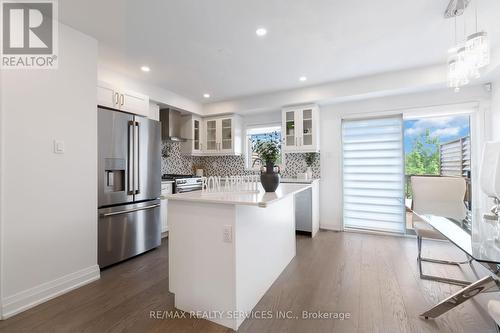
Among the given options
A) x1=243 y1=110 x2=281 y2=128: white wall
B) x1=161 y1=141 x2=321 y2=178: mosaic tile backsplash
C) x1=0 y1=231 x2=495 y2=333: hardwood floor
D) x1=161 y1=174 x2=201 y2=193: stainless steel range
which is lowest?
x1=0 y1=231 x2=495 y2=333: hardwood floor

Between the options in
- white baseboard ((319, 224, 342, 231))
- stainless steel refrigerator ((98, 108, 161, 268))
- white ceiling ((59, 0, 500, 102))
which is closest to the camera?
white ceiling ((59, 0, 500, 102))

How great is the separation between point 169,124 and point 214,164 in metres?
1.41

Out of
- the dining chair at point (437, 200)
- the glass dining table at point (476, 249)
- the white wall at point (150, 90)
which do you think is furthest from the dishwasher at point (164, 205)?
the dining chair at point (437, 200)

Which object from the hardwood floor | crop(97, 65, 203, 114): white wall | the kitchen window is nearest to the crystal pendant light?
the hardwood floor

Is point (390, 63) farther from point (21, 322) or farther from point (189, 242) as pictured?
point (21, 322)

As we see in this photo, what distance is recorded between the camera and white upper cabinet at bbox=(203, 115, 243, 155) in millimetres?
4668

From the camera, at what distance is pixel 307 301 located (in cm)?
195

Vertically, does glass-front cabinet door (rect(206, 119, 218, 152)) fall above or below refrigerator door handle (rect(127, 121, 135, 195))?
above

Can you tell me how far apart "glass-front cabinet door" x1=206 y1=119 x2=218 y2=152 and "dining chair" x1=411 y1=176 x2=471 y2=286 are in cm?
355

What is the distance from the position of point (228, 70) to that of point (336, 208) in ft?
9.79

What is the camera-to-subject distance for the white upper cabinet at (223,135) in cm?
467

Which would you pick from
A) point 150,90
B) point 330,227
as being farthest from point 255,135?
point 330,227

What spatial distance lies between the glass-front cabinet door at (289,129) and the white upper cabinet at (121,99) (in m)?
2.38

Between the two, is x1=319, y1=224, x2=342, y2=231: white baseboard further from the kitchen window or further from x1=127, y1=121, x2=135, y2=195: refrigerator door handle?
x1=127, y1=121, x2=135, y2=195: refrigerator door handle
